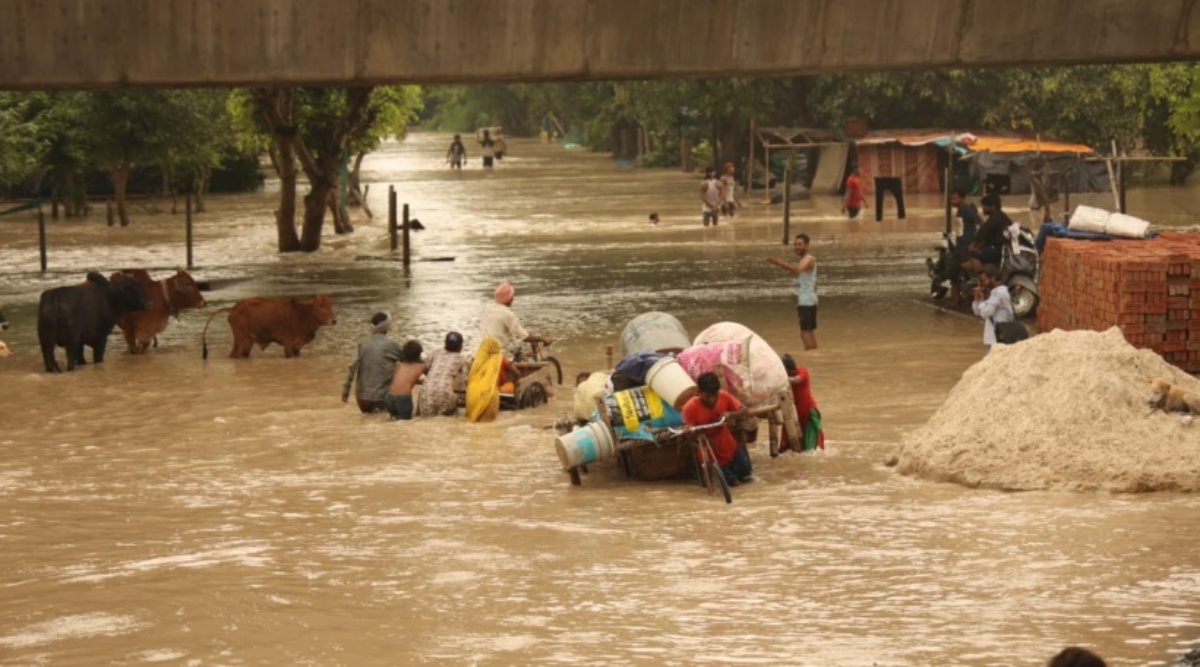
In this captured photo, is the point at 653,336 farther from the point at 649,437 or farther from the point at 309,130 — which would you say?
the point at 309,130

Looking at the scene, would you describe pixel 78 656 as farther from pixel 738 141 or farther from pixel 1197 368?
pixel 738 141

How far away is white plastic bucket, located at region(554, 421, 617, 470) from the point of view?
14.6m

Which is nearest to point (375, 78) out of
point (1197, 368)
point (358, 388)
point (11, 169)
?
point (358, 388)

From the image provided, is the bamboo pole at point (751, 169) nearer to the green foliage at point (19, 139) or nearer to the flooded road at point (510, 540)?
the green foliage at point (19, 139)

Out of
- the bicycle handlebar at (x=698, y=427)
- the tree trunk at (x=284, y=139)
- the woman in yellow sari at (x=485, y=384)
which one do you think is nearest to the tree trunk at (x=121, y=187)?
the tree trunk at (x=284, y=139)

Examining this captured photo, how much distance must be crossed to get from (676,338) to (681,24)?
938cm

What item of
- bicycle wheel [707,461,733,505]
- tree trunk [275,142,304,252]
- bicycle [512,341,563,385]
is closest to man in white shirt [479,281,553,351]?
bicycle [512,341,563,385]

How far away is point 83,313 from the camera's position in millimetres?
22828

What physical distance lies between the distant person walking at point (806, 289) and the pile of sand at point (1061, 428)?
19.2ft

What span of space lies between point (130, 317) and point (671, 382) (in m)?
12.3

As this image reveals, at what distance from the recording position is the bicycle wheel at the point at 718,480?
14273 mm

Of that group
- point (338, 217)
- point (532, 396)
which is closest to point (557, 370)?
point (532, 396)

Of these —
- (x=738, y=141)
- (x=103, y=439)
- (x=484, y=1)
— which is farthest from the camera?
(x=738, y=141)

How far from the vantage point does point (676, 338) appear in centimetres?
1644
